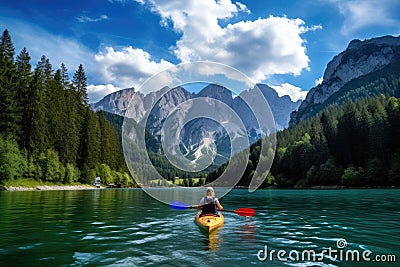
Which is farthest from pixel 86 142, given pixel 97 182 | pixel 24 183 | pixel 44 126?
pixel 24 183

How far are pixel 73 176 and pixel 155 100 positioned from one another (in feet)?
239

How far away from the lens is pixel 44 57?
89.4m

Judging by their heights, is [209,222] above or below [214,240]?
above

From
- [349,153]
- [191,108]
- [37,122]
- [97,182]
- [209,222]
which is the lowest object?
[97,182]

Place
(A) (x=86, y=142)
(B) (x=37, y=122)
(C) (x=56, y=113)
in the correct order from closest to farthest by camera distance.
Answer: (B) (x=37, y=122) < (C) (x=56, y=113) < (A) (x=86, y=142)

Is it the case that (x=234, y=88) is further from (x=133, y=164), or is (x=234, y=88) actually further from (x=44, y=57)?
(x=44, y=57)

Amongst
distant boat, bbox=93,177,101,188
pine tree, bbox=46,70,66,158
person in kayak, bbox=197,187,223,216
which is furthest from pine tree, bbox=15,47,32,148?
person in kayak, bbox=197,187,223,216

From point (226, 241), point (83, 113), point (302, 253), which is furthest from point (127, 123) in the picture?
point (83, 113)

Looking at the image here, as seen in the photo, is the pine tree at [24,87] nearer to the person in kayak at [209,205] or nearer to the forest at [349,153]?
the forest at [349,153]

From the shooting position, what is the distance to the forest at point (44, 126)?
65125mm

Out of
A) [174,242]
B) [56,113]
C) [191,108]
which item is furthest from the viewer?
[56,113]

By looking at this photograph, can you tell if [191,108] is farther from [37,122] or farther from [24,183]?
[37,122]

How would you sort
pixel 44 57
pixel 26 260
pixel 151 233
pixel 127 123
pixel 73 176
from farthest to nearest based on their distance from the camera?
Result: pixel 44 57
pixel 73 176
pixel 127 123
pixel 151 233
pixel 26 260

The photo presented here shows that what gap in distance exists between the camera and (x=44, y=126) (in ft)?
245
